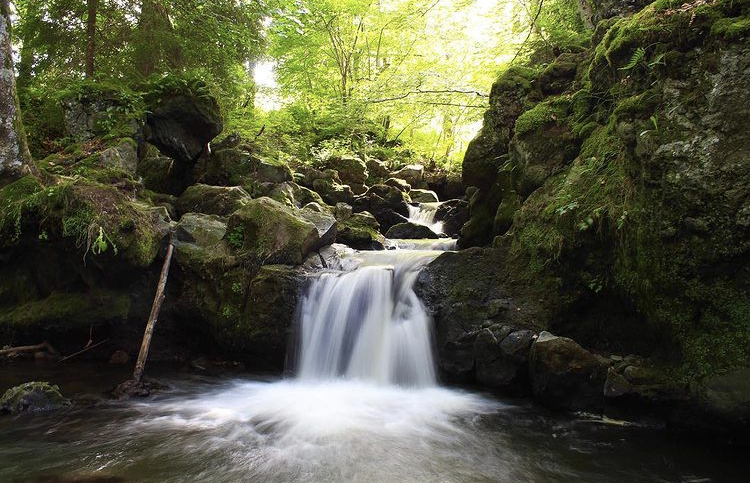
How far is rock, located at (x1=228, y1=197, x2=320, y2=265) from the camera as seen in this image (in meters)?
7.18

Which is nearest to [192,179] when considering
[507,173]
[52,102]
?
[52,102]

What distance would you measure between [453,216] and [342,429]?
9.03 metres

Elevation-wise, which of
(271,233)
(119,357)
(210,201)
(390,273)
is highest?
(210,201)

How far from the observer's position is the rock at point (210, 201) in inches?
379

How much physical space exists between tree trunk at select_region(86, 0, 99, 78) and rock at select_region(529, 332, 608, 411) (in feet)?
37.4

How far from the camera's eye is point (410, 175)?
18141mm

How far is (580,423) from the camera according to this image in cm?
446

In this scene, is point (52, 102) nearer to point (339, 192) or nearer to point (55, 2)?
point (55, 2)

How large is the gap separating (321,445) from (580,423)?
2.68 m

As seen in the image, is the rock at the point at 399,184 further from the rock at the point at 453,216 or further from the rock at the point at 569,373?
the rock at the point at 569,373

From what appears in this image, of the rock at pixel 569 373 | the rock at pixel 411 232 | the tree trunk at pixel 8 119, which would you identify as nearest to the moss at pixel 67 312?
the tree trunk at pixel 8 119

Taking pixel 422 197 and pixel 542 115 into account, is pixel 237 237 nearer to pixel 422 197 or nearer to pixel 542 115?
pixel 542 115

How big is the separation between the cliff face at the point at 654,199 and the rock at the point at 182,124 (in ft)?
24.8

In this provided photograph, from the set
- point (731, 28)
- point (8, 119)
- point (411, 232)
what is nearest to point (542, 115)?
point (731, 28)
